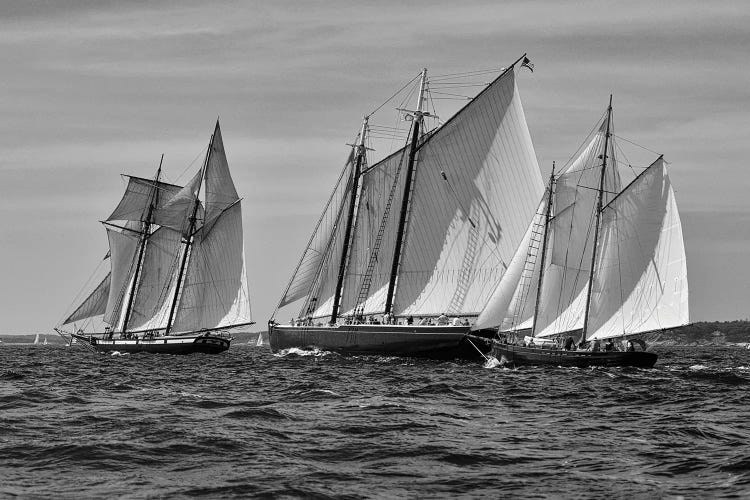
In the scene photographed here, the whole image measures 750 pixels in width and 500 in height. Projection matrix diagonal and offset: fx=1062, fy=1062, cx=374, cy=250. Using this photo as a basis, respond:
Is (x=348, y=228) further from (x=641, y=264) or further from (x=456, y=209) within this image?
(x=641, y=264)

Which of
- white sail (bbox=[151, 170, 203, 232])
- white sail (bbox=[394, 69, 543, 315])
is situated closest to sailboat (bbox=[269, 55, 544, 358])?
white sail (bbox=[394, 69, 543, 315])

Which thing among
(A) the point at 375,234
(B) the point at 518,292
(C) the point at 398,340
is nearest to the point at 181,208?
(A) the point at 375,234

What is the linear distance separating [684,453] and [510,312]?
5036 centimetres

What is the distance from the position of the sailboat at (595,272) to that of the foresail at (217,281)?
119ft

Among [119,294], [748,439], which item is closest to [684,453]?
[748,439]

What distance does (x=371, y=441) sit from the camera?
3069 centimetres

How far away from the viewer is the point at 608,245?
249 feet

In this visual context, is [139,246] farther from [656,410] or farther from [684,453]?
[684,453]

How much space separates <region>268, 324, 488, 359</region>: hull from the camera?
8319 centimetres

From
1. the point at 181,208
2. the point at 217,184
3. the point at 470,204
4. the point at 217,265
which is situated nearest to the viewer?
the point at 470,204

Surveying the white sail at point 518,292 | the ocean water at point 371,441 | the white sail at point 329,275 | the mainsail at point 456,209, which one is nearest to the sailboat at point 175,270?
the white sail at point 329,275

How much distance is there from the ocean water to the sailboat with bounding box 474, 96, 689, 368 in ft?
66.0

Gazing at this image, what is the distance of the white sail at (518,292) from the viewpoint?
78.4m

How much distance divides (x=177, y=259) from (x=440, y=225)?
41.4m
